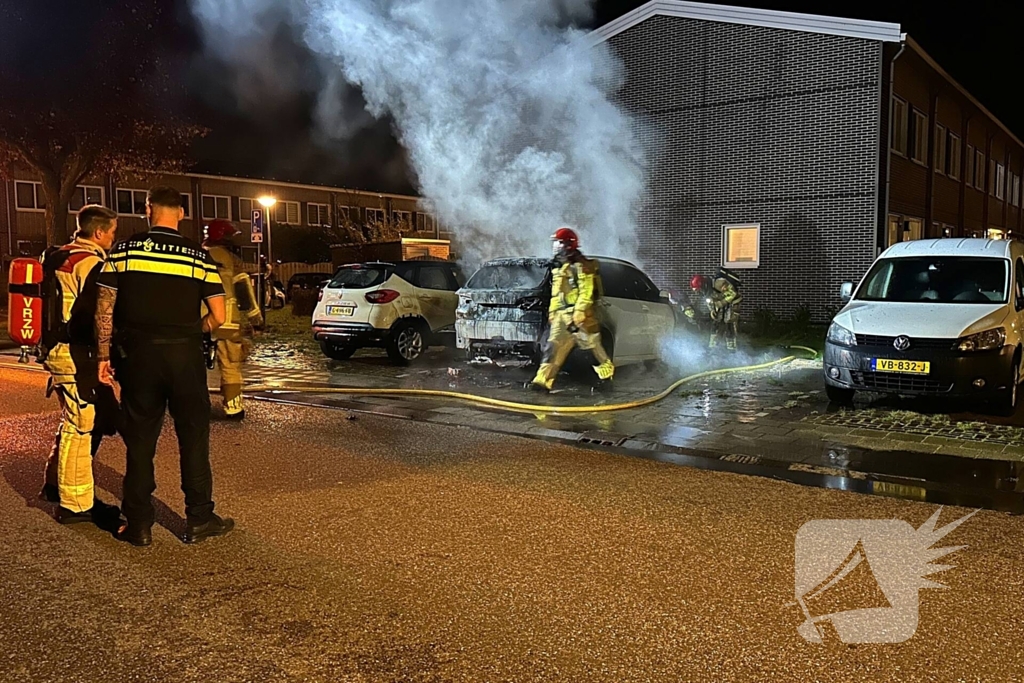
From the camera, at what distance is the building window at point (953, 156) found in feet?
70.9

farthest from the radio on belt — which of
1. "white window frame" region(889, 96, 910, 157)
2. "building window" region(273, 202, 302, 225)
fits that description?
"building window" region(273, 202, 302, 225)

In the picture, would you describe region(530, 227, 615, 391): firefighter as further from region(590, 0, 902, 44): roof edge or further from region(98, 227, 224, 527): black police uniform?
region(590, 0, 902, 44): roof edge

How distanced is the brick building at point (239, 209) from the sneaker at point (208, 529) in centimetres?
2849

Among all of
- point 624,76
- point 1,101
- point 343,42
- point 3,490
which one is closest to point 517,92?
point 624,76

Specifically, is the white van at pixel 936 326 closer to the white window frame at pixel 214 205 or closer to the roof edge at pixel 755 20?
the roof edge at pixel 755 20

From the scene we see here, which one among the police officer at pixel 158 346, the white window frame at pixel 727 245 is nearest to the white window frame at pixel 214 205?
the white window frame at pixel 727 245

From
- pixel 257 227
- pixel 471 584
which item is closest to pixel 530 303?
pixel 471 584

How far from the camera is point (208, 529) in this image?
4.74 m

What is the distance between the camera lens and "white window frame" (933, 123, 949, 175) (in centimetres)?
2064

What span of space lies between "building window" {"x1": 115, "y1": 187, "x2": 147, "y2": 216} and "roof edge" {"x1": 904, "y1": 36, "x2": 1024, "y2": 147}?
32874mm

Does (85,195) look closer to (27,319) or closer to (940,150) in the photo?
(940,150)

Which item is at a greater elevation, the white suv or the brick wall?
the brick wall

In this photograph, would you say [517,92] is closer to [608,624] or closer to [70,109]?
[70,109]

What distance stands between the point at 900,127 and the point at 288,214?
1308 inches
